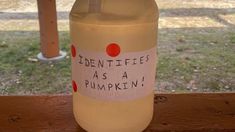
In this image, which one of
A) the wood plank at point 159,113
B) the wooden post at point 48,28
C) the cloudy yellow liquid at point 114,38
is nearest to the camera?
the cloudy yellow liquid at point 114,38

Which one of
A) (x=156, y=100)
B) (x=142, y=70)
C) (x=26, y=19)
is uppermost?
(x=142, y=70)

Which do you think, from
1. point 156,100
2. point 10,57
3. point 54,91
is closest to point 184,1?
point 10,57

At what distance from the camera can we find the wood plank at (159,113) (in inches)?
18.8

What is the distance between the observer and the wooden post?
218 centimetres

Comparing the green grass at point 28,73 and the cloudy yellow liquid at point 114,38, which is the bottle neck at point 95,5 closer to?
the cloudy yellow liquid at point 114,38

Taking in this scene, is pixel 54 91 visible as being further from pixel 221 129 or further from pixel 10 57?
pixel 221 129

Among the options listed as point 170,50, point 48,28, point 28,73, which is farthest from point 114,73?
point 170,50

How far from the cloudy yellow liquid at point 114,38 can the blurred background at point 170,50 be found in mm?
1340

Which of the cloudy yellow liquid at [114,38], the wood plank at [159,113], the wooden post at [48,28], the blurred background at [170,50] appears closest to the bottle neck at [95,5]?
the cloudy yellow liquid at [114,38]

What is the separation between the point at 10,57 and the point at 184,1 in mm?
2681

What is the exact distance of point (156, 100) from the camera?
563 millimetres

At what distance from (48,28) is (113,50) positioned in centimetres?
192

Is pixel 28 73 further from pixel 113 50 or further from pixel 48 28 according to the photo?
pixel 113 50

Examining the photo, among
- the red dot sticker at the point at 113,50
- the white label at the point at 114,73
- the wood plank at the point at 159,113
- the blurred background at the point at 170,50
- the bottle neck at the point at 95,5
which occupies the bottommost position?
the blurred background at the point at 170,50
